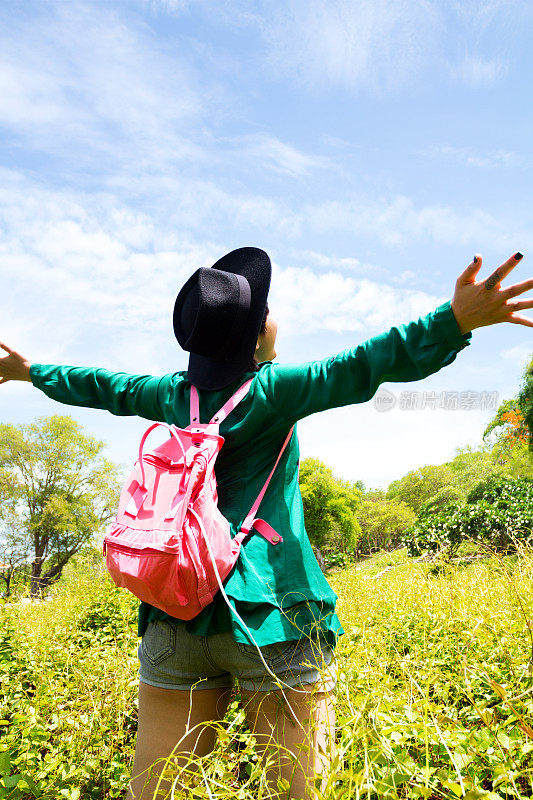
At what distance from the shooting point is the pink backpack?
4.50 ft

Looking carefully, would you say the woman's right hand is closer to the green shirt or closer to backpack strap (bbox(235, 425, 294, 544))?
the green shirt

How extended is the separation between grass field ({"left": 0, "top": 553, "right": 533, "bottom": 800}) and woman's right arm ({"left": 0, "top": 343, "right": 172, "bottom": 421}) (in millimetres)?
1084

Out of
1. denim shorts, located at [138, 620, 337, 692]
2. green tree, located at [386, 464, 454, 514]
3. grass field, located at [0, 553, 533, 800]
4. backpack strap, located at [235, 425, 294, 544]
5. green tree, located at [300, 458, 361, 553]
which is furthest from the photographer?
green tree, located at [386, 464, 454, 514]

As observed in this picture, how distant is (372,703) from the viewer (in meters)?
1.78

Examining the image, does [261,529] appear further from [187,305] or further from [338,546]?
[338,546]

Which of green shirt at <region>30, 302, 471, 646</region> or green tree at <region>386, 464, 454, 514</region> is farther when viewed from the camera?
green tree at <region>386, 464, 454, 514</region>

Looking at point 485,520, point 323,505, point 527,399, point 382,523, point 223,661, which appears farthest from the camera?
point 382,523

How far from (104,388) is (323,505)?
13.0m

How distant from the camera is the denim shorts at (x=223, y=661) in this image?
1.44 meters

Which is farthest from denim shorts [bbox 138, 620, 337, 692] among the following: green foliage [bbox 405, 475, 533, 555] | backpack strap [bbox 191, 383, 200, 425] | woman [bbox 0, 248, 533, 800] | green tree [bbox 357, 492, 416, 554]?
green tree [bbox 357, 492, 416, 554]

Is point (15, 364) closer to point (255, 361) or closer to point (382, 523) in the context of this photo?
point (255, 361)

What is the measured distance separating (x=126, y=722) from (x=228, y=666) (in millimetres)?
2168

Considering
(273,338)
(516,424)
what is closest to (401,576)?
(273,338)

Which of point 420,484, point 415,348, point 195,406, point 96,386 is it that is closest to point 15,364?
point 96,386
